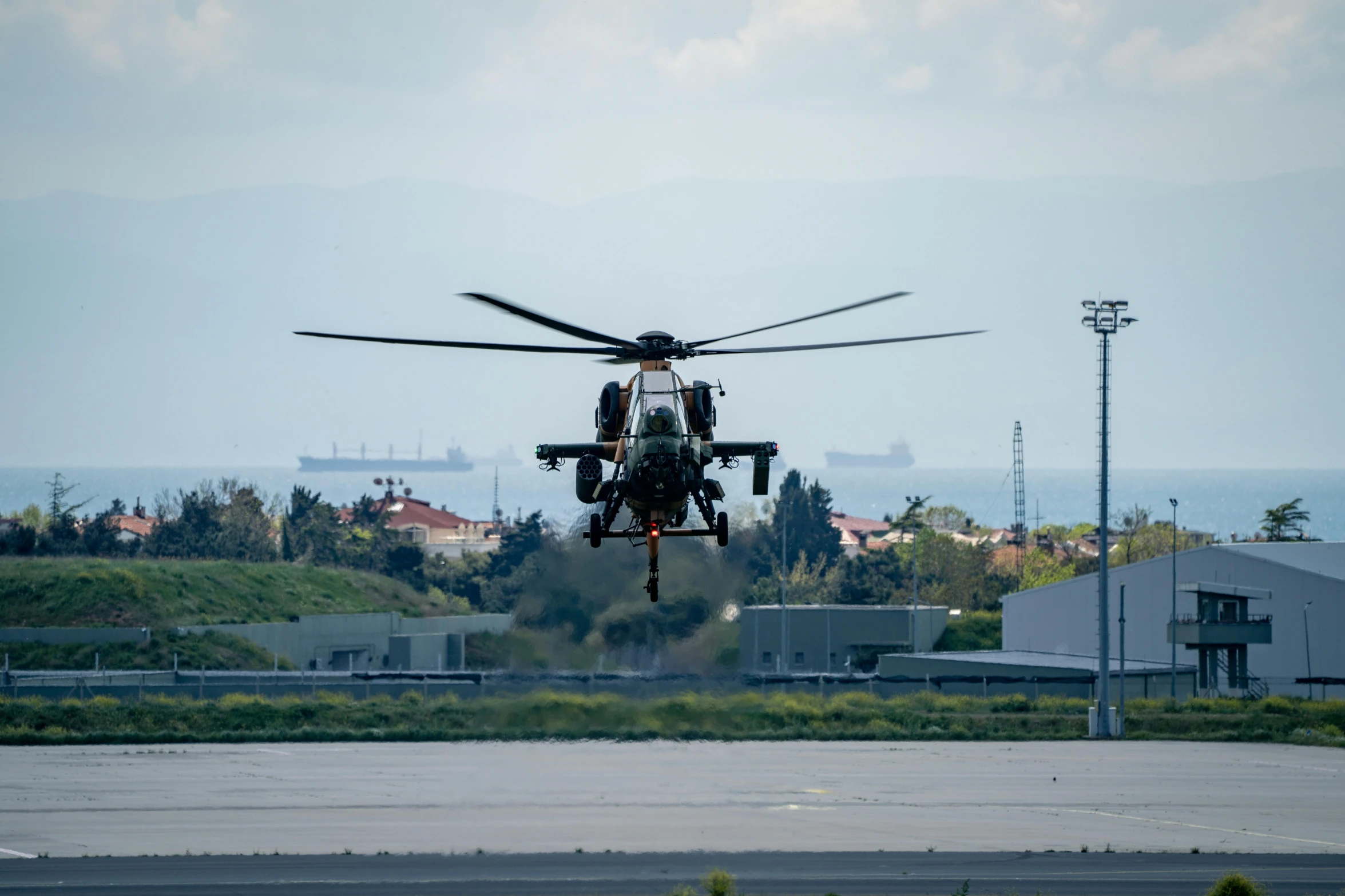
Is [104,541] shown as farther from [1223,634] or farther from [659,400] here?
[659,400]

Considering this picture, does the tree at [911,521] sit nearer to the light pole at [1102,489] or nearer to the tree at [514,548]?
the tree at [514,548]

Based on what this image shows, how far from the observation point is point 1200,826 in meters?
43.1

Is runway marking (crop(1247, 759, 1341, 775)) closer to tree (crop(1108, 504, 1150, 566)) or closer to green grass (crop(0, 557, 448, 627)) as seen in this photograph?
green grass (crop(0, 557, 448, 627))

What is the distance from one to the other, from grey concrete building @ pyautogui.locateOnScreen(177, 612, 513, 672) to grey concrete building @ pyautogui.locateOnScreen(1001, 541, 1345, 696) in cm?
3834

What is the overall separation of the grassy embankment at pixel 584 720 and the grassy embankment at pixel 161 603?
57.7 feet

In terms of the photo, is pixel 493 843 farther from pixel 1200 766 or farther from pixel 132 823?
pixel 1200 766

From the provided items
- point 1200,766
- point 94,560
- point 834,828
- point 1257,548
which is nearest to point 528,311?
point 834,828

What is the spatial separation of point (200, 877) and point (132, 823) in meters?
9.16

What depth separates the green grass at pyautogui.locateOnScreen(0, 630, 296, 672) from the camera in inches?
3376

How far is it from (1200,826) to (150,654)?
65164 mm

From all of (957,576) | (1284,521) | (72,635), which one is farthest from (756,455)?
(1284,521)

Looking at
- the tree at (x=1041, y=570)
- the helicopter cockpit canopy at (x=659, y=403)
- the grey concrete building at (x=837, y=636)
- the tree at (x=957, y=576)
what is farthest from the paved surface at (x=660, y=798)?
the tree at (x=1041, y=570)

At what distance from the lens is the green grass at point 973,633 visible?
109 m

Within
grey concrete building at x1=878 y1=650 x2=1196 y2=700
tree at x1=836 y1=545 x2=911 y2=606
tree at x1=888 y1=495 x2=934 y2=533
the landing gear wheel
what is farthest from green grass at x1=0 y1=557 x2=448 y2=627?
the landing gear wheel
